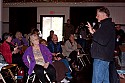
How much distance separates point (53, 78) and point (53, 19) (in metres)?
8.98

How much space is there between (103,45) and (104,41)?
6 cm

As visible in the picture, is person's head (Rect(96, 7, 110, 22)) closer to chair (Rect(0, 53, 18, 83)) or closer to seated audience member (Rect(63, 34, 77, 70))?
chair (Rect(0, 53, 18, 83))

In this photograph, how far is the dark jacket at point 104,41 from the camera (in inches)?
161

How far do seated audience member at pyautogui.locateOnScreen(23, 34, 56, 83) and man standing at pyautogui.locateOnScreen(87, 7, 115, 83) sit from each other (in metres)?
1.71

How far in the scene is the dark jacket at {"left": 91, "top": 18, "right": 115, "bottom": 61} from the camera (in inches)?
161

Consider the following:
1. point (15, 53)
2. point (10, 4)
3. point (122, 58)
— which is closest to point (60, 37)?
point (10, 4)

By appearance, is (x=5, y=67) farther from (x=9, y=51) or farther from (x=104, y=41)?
(x=104, y=41)

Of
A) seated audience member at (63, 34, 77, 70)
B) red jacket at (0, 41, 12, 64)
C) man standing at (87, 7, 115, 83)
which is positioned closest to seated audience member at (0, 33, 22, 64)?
red jacket at (0, 41, 12, 64)

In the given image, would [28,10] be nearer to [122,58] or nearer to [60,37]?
[60,37]

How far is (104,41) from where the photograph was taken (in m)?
4.08

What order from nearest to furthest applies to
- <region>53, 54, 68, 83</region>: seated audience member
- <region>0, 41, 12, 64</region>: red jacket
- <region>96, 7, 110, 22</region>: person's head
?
<region>96, 7, 110, 22</region>: person's head, <region>53, 54, 68, 83</region>: seated audience member, <region>0, 41, 12, 64</region>: red jacket

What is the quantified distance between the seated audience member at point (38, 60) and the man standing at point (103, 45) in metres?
1.71

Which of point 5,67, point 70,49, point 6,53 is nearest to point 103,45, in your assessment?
point 5,67

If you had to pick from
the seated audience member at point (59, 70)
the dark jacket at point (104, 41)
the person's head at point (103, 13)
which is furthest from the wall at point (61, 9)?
the dark jacket at point (104, 41)
